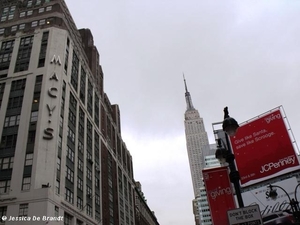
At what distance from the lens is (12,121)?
156 feet

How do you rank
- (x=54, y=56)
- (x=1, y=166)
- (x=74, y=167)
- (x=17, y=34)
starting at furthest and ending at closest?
(x=17, y=34)
(x=54, y=56)
(x=74, y=167)
(x=1, y=166)

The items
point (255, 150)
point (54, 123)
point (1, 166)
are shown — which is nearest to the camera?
point (255, 150)

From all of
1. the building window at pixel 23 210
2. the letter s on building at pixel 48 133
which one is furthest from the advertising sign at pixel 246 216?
the letter s on building at pixel 48 133

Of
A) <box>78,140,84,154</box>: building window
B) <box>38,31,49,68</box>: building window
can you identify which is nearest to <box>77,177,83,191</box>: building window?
<box>78,140,84,154</box>: building window

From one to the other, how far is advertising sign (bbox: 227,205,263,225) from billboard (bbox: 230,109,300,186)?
22655 mm

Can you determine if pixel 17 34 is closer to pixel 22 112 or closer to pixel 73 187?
pixel 22 112

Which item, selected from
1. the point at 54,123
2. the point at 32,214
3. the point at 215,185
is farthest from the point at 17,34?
the point at 215,185

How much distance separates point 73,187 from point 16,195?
10480 mm

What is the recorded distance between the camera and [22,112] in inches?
1882

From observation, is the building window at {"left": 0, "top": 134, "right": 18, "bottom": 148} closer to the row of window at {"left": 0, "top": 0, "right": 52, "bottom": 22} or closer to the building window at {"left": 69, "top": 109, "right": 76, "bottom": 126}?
the building window at {"left": 69, "top": 109, "right": 76, "bottom": 126}

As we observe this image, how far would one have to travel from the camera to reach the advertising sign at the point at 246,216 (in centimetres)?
967

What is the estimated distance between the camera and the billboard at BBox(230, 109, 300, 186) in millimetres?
30203

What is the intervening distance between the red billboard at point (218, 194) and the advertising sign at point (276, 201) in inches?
151

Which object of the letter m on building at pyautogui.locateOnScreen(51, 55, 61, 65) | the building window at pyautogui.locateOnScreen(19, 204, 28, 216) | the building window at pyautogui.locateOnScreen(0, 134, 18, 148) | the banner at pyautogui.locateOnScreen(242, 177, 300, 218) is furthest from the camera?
the letter m on building at pyautogui.locateOnScreen(51, 55, 61, 65)
